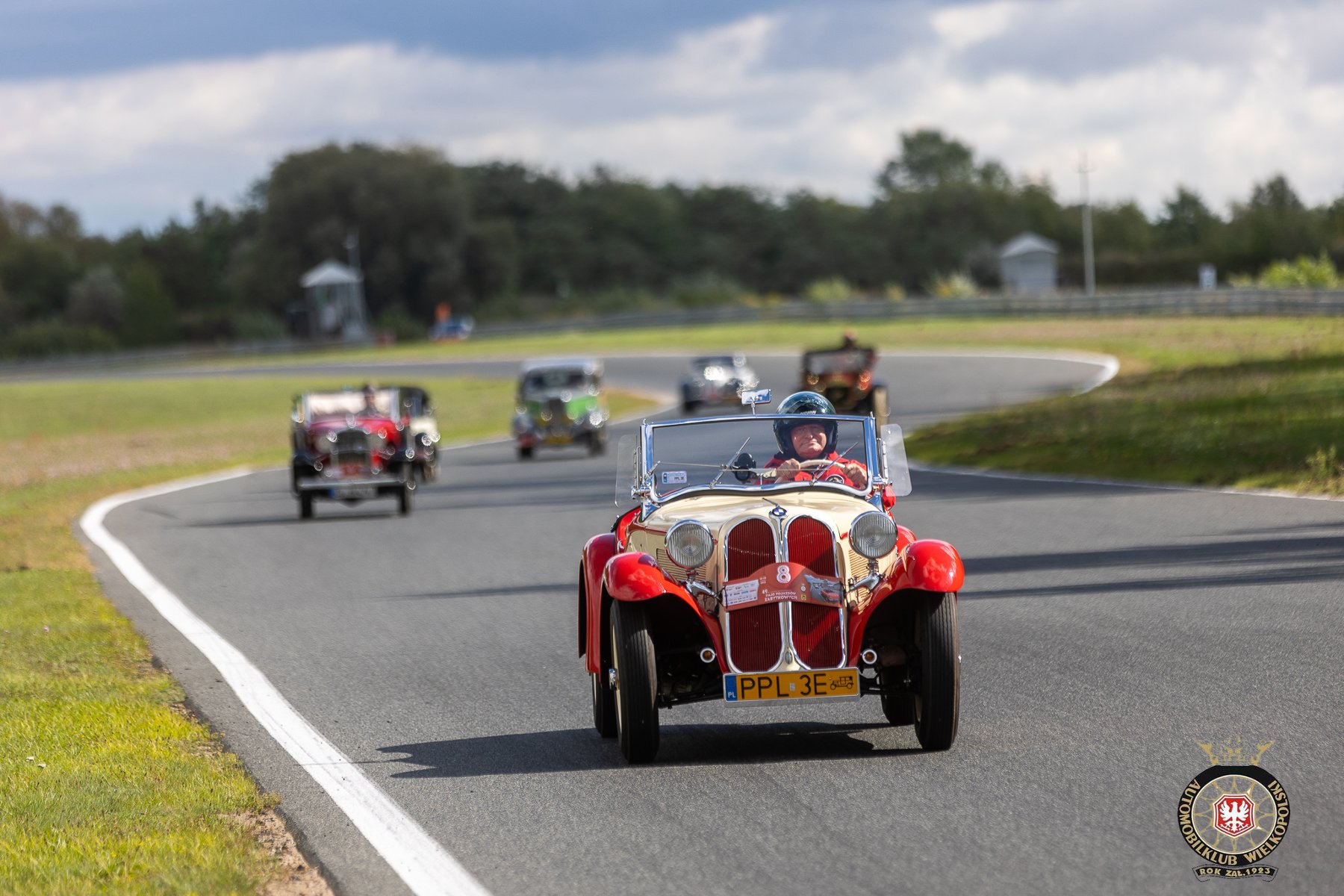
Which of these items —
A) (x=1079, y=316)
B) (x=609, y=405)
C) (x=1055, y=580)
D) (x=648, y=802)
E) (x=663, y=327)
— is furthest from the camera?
(x=663, y=327)

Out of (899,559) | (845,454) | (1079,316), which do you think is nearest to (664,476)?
(845,454)

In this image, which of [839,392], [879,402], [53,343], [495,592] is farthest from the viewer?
[53,343]

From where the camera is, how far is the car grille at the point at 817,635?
24.9ft

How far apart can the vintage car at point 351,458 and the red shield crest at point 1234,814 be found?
→ 59.6 ft

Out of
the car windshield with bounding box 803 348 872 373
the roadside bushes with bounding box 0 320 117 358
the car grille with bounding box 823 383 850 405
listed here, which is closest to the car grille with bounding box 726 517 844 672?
the car grille with bounding box 823 383 850 405

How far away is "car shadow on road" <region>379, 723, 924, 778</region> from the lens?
25.3 ft

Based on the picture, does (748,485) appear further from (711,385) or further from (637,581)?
(711,385)

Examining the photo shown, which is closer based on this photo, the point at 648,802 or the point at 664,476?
the point at 648,802

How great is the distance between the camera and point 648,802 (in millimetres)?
6941

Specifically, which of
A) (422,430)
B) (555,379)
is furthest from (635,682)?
(555,379)

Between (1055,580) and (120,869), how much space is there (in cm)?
879

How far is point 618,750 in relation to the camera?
8078 millimetres

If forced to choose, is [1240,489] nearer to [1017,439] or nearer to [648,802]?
[1017,439]

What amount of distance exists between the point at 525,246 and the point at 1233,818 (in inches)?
4815
